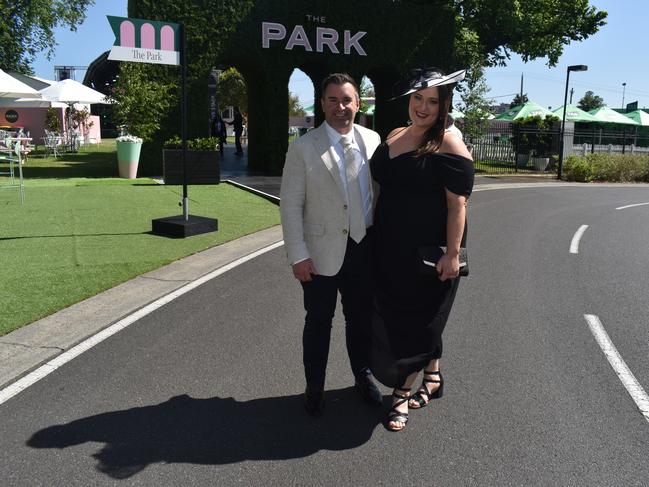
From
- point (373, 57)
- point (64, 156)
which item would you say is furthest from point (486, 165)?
point (64, 156)

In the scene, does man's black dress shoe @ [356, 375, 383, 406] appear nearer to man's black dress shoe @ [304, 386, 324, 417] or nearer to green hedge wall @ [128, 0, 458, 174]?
man's black dress shoe @ [304, 386, 324, 417]

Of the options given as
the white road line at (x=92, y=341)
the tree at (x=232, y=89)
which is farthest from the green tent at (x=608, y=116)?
the white road line at (x=92, y=341)

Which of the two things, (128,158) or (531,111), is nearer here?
(128,158)

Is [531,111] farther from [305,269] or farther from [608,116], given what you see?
[305,269]

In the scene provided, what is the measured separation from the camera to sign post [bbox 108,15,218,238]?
26.0 feet

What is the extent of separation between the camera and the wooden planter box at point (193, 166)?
513 inches

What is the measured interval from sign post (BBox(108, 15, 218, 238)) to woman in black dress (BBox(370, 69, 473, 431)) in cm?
586

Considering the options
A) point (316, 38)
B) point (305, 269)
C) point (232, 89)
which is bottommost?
point (305, 269)

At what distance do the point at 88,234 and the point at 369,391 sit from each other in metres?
6.44

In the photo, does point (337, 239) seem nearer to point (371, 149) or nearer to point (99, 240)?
point (371, 149)

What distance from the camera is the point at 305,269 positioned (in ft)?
10.9

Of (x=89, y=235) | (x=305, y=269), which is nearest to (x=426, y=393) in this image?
(x=305, y=269)

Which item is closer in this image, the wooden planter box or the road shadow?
the road shadow

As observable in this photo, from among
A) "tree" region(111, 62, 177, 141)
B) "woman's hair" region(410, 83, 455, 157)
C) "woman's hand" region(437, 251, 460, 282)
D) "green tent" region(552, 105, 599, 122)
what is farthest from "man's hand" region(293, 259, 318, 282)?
"green tent" region(552, 105, 599, 122)
